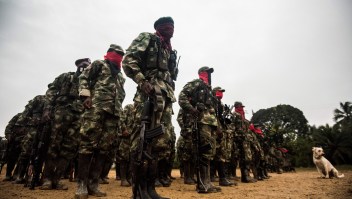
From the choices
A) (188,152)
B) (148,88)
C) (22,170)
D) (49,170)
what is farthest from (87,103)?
(188,152)

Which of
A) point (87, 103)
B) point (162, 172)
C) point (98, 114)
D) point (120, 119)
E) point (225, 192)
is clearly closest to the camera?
point (87, 103)

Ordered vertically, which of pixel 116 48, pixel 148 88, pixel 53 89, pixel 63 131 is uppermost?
pixel 116 48

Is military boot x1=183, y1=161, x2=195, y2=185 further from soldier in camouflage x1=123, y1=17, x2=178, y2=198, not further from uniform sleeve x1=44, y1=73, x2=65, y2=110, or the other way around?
uniform sleeve x1=44, y1=73, x2=65, y2=110

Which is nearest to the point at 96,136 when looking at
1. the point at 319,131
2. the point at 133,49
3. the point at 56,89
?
the point at 133,49

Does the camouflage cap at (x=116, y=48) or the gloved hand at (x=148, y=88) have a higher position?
the camouflage cap at (x=116, y=48)

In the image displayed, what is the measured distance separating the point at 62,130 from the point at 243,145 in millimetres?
5928

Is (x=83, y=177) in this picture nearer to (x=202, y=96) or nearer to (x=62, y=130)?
(x=62, y=130)

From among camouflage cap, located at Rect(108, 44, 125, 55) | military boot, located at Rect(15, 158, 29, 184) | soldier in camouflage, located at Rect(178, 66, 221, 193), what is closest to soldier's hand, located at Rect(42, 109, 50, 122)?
camouflage cap, located at Rect(108, 44, 125, 55)

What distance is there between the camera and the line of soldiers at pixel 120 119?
332 cm

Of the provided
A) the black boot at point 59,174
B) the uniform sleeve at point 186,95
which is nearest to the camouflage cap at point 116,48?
the uniform sleeve at point 186,95

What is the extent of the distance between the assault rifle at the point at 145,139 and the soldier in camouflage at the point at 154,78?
0.08m

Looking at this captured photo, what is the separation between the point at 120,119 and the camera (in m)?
5.25

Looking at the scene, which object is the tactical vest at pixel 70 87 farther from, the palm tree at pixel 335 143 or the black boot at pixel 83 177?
the palm tree at pixel 335 143

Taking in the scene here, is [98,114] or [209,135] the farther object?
[209,135]
